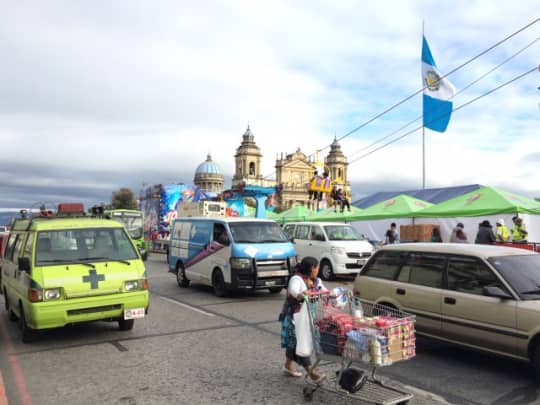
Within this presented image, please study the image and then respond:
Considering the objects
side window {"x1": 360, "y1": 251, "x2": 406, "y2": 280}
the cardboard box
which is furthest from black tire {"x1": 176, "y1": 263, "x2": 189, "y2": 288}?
the cardboard box

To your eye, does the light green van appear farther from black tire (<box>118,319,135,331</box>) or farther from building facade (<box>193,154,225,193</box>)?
building facade (<box>193,154,225,193</box>)

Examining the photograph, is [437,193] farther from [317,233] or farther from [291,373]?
[291,373]

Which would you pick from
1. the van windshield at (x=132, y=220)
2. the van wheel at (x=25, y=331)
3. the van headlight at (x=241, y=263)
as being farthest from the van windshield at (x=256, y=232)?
the van windshield at (x=132, y=220)

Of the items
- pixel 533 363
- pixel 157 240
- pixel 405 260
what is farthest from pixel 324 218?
pixel 533 363

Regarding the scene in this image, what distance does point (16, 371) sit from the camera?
233 inches

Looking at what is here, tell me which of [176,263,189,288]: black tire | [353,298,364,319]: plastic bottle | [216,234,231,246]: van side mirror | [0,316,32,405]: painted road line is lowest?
[0,316,32,405]: painted road line

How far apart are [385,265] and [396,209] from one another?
50.6ft

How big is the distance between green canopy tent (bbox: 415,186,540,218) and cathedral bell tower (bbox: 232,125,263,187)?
102243 millimetres

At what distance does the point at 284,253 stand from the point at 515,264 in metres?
6.41

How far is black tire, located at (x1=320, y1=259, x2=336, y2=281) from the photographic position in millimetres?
15203

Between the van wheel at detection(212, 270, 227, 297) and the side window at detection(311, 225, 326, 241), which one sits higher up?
the side window at detection(311, 225, 326, 241)

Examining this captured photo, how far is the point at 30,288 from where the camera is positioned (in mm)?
6727

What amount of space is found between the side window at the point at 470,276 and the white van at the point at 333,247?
8574 mm

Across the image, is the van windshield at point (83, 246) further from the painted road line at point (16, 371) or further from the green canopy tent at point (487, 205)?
the green canopy tent at point (487, 205)
